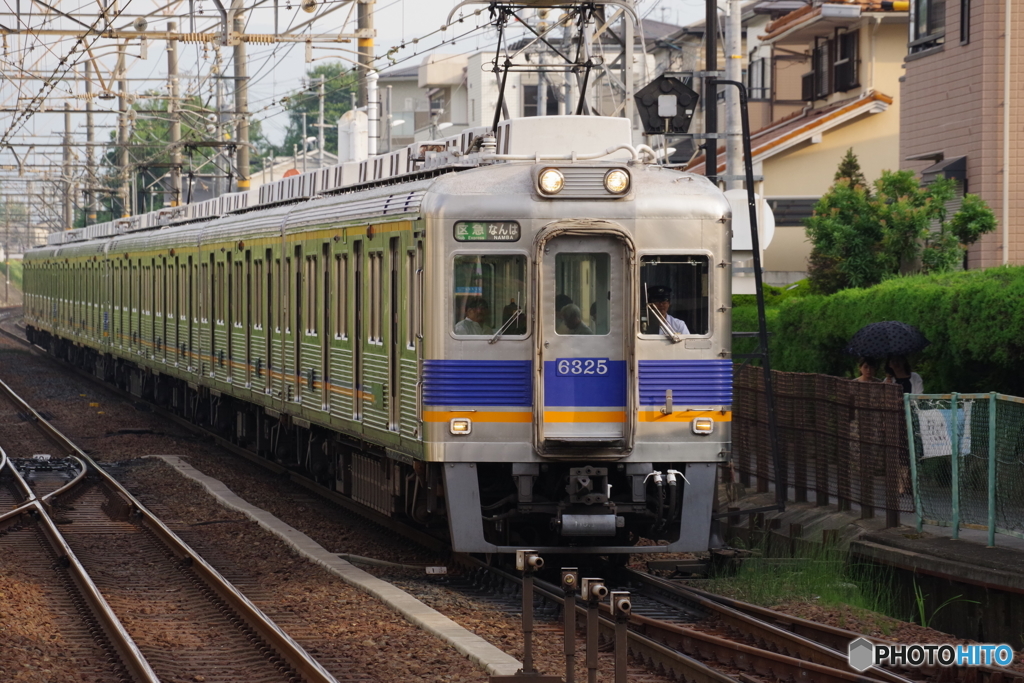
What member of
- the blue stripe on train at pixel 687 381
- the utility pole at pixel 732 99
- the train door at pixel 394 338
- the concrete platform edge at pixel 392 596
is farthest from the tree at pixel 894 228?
the train door at pixel 394 338

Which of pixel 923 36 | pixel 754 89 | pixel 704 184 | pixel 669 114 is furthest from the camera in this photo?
pixel 754 89

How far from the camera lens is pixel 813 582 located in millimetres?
10430

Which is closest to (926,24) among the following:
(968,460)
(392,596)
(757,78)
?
(968,460)

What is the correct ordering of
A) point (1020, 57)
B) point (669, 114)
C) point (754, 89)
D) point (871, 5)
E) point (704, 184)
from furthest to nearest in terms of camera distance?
1. point (754, 89)
2. point (871, 5)
3. point (1020, 57)
4. point (669, 114)
5. point (704, 184)

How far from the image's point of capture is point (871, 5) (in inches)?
1067

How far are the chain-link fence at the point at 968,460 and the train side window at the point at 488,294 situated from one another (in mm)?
3084

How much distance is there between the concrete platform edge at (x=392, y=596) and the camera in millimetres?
8117

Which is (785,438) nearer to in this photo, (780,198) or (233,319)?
(233,319)

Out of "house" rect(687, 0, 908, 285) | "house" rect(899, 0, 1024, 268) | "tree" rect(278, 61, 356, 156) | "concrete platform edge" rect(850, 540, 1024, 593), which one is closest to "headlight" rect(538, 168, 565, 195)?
"concrete platform edge" rect(850, 540, 1024, 593)

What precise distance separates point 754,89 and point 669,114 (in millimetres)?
23007

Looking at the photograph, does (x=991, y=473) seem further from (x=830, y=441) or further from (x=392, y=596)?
(x=392, y=596)

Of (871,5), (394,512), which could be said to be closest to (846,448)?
(394,512)

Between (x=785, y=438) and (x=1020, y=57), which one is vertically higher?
(x=1020, y=57)

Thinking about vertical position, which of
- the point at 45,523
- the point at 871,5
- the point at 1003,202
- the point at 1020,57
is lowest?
the point at 45,523
